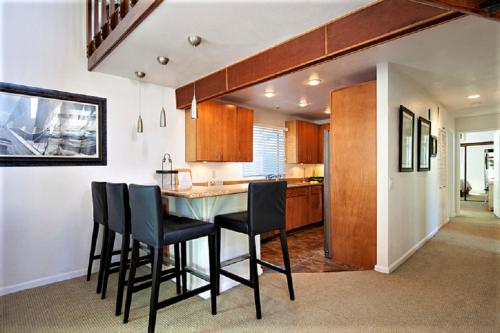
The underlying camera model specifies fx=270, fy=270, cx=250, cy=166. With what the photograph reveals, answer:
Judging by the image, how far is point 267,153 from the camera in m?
5.53

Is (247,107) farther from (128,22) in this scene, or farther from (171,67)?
(128,22)

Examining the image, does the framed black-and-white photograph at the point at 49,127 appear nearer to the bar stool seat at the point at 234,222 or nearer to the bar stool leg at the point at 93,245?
the bar stool leg at the point at 93,245

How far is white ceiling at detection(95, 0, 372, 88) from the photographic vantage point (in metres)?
1.94

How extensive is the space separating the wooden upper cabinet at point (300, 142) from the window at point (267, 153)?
152mm

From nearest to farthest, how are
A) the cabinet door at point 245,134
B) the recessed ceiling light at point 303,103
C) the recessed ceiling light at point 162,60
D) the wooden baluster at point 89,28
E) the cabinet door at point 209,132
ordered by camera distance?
the recessed ceiling light at point 162,60, the wooden baluster at point 89,28, the cabinet door at point 209,132, the cabinet door at point 245,134, the recessed ceiling light at point 303,103

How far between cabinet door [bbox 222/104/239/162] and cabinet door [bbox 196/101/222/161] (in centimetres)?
8

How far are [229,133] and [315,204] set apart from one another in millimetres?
2394

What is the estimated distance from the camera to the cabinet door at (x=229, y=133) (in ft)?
13.9

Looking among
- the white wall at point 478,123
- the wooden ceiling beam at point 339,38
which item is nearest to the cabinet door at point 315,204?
the wooden ceiling beam at point 339,38

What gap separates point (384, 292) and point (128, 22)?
3351 millimetres

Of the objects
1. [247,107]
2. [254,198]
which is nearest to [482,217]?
[247,107]

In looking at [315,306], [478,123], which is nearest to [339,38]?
[315,306]

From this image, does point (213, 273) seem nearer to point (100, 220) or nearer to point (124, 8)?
point (100, 220)

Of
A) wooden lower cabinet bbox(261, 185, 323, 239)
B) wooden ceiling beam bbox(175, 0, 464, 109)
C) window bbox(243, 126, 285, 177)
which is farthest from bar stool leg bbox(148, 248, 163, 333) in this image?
window bbox(243, 126, 285, 177)
